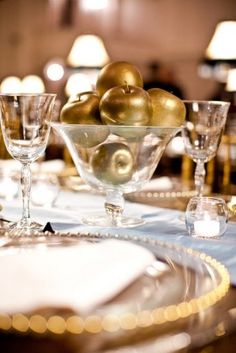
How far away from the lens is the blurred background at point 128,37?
8.45 metres

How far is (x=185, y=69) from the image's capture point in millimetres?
8703

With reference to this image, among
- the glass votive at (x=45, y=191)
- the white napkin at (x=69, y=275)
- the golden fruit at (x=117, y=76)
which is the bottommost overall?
the glass votive at (x=45, y=191)

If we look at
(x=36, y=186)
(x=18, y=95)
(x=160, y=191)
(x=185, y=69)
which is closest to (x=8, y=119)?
(x=18, y=95)

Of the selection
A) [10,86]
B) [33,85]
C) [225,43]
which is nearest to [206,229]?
[225,43]

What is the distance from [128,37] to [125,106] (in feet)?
26.8

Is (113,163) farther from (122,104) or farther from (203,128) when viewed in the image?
(203,128)

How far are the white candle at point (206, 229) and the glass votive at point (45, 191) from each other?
0.34m

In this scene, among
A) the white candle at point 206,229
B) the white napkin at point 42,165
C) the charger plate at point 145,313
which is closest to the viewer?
the charger plate at point 145,313

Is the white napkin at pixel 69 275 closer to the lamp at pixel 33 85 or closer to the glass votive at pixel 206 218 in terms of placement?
the glass votive at pixel 206 218

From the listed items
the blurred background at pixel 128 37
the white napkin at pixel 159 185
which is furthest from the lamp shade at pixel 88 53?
the white napkin at pixel 159 185

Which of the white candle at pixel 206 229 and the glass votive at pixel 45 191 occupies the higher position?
the white candle at pixel 206 229

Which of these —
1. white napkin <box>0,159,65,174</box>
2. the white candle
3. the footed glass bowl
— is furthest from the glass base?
white napkin <box>0,159,65,174</box>

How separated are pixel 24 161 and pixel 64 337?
53 cm

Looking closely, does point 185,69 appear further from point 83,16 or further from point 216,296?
point 216,296
